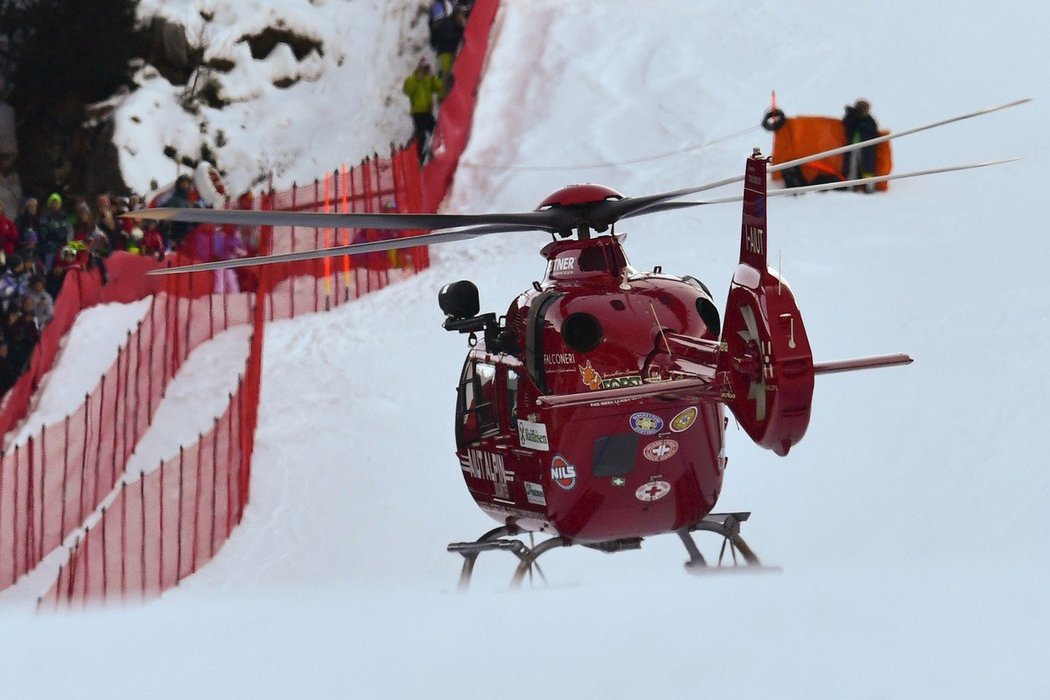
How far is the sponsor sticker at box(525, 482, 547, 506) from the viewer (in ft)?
37.4

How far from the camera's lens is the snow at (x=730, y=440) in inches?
284

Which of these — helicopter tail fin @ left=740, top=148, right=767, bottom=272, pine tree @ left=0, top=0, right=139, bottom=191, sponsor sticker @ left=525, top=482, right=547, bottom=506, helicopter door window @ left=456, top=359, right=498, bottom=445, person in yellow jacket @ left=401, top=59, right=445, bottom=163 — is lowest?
sponsor sticker @ left=525, top=482, right=547, bottom=506

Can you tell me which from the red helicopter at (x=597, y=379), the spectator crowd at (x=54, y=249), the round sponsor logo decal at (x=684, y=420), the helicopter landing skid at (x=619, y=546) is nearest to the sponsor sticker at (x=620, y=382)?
the red helicopter at (x=597, y=379)

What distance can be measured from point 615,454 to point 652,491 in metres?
0.40

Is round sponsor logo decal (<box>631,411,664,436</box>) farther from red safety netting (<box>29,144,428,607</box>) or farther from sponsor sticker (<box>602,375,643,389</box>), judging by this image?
red safety netting (<box>29,144,428,607</box>)

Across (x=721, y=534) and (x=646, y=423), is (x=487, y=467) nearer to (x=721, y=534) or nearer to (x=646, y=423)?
(x=646, y=423)

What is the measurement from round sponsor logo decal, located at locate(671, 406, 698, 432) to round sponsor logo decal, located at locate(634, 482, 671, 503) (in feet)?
1.38

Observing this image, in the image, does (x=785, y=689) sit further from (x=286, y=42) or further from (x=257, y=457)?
(x=286, y=42)

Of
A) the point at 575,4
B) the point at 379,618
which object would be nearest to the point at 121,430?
the point at 379,618

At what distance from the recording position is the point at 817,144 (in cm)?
2302

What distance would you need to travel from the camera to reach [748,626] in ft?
24.7

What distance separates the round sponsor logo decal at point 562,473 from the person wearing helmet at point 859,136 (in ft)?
40.7

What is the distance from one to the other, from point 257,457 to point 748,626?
10.3 m

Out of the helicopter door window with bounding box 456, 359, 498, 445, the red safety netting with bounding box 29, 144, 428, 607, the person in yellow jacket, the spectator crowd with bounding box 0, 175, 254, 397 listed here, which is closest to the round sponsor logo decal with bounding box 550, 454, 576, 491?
the helicopter door window with bounding box 456, 359, 498, 445
